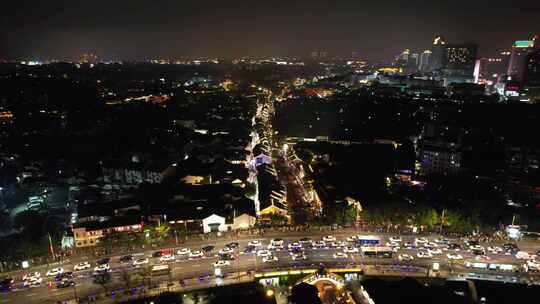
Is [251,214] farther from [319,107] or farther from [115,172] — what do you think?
[319,107]

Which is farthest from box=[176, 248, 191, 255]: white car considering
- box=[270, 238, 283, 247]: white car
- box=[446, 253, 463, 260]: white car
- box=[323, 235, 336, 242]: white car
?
box=[446, 253, 463, 260]: white car

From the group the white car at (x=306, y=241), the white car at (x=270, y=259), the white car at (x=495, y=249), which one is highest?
the white car at (x=495, y=249)

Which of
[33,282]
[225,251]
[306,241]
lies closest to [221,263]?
[225,251]

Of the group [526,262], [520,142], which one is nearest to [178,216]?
[526,262]

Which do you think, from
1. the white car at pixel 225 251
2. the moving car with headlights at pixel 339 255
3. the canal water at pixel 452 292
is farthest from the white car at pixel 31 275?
the canal water at pixel 452 292

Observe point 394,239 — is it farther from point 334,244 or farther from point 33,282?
point 33,282

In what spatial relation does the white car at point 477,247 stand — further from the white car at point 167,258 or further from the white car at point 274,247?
the white car at point 167,258
